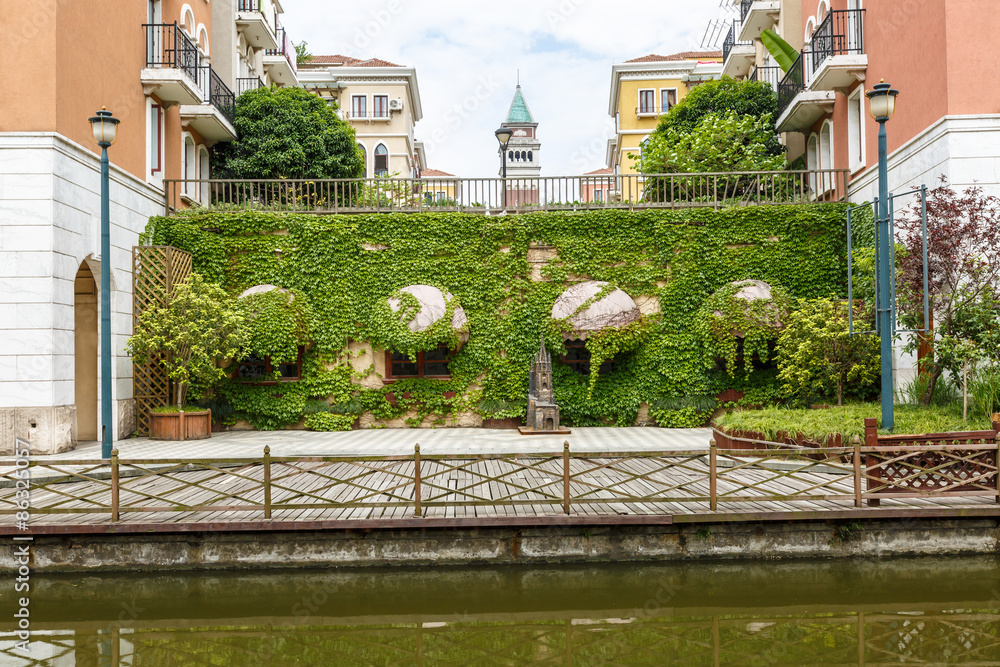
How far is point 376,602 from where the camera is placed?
7.43m

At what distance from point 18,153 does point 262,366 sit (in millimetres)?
6765

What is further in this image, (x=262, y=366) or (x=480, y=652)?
(x=262, y=366)

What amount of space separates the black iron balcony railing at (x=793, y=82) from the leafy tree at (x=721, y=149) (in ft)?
4.13

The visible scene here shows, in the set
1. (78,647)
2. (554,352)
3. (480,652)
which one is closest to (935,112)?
(554,352)

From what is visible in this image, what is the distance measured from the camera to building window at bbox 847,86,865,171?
16828 mm

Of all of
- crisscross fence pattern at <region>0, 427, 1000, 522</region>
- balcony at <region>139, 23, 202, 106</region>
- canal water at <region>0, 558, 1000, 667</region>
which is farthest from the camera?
balcony at <region>139, 23, 202, 106</region>

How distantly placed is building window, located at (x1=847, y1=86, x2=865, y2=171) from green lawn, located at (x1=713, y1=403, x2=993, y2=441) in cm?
659

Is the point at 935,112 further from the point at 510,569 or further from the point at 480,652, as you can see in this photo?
the point at 480,652

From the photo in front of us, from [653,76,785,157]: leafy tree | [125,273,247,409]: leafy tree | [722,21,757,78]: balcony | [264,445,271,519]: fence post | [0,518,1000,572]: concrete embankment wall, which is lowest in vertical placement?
[0,518,1000,572]: concrete embankment wall

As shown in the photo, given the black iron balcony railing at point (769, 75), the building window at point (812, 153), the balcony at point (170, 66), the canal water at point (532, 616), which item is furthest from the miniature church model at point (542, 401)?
the black iron balcony railing at point (769, 75)

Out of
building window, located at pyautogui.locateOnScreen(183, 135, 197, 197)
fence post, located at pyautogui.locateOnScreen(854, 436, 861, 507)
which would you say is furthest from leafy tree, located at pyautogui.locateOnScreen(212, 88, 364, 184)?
fence post, located at pyautogui.locateOnScreen(854, 436, 861, 507)

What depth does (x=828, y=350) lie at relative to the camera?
13922mm

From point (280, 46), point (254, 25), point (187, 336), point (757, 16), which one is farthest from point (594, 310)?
point (280, 46)

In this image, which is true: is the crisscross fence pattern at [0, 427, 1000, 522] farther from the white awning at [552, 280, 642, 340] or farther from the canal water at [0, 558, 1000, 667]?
the white awning at [552, 280, 642, 340]
